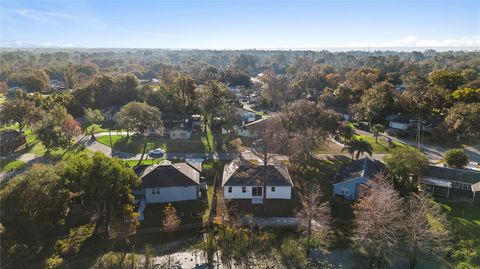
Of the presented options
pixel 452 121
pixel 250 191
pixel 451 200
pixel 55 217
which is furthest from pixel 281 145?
pixel 452 121

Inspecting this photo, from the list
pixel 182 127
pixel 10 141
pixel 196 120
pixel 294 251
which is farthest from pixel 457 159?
pixel 10 141

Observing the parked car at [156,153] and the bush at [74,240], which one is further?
the parked car at [156,153]

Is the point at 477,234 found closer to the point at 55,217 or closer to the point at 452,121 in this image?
the point at 452,121

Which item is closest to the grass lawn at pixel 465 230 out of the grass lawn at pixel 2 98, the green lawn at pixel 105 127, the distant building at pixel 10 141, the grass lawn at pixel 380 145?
the grass lawn at pixel 380 145

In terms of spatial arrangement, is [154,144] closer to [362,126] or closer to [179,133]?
[179,133]

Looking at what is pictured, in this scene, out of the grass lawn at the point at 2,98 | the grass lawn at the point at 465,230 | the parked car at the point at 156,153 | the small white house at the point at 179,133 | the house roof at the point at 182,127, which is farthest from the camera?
the grass lawn at the point at 2,98

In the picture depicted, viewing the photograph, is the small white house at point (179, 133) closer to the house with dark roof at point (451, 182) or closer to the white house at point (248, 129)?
the white house at point (248, 129)

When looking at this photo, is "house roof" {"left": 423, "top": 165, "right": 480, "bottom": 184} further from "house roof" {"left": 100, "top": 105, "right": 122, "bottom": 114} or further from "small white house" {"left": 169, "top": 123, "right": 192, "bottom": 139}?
"house roof" {"left": 100, "top": 105, "right": 122, "bottom": 114}
